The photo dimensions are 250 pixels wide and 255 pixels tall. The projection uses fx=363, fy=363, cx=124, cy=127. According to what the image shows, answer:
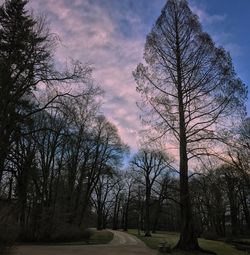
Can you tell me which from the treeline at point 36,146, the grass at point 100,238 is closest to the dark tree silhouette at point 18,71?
the treeline at point 36,146

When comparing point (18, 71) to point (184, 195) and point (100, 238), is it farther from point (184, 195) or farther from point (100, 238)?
point (100, 238)

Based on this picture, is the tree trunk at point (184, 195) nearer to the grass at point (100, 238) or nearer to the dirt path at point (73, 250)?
the dirt path at point (73, 250)

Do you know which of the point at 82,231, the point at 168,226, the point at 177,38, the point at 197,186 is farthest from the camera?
the point at 168,226

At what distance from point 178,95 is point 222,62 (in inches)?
132

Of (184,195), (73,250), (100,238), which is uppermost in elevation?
(184,195)

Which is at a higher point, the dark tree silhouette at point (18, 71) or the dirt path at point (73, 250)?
the dark tree silhouette at point (18, 71)

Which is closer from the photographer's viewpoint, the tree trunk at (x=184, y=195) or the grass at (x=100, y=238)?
the tree trunk at (x=184, y=195)

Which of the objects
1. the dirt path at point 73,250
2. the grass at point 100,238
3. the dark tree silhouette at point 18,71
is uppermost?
the dark tree silhouette at point 18,71

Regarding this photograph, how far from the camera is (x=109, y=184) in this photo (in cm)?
6650

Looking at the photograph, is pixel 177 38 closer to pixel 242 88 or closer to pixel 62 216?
pixel 242 88

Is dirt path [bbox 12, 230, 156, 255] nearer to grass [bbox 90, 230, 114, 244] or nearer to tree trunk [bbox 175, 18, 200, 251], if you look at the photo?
tree trunk [bbox 175, 18, 200, 251]

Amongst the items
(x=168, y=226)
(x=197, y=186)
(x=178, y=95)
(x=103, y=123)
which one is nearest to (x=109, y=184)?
(x=103, y=123)

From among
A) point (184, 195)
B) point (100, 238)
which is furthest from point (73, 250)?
point (100, 238)

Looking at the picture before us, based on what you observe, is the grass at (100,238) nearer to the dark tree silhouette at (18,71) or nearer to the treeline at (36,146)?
the treeline at (36,146)
